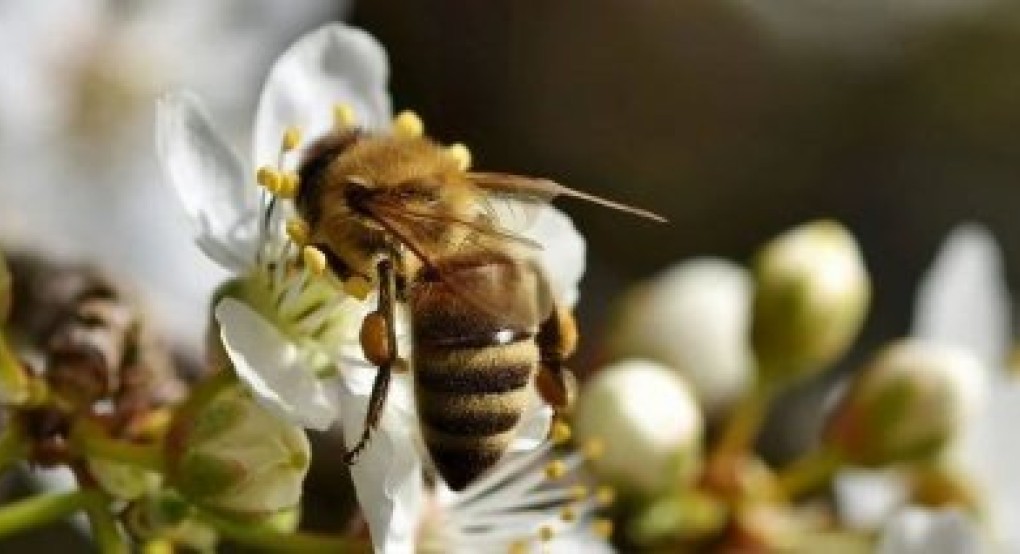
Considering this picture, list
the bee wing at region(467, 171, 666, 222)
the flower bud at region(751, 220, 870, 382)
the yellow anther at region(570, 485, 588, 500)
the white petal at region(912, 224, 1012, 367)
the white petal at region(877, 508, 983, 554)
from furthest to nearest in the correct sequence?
Answer: 1. the white petal at region(912, 224, 1012, 367)
2. the flower bud at region(751, 220, 870, 382)
3. the white petal at region(877, 508, 983, 554)
4. the yellow anther at region(570, 485, 588, 500)
5. the bee wing at region(467, 171, 666, 222)

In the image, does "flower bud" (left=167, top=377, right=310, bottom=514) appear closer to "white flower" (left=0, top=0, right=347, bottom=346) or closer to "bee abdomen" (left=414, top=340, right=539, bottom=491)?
"bee abdomen" (left=414, top=340, right=539, bottom=491)

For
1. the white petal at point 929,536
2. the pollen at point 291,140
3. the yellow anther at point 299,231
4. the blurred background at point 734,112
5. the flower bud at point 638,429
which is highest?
the pollen at point 291,140

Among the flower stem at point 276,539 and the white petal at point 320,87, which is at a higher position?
the white petal at point 320,87

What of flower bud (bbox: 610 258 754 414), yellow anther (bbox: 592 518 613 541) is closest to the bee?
yellow anther (bbox: 592 518 613 541)

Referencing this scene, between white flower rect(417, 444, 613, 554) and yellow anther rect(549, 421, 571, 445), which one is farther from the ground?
yellow anther rect(549, 421, 571, 445)

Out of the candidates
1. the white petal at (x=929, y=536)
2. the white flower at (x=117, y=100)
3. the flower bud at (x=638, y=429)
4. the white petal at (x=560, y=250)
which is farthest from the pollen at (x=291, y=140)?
the white flower at (x=117, y=100)

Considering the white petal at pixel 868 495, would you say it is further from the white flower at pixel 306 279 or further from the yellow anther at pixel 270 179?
the yellow anther at pixel 270 179

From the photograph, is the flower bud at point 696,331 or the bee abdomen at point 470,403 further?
the flower bud at point 696,331

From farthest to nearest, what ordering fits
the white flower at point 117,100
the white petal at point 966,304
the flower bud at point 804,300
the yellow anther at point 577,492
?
the white flower at point 117,100 → the white petal at point 966,304 → the flower bud at point 804,300 → the yellow anther at point 577,492

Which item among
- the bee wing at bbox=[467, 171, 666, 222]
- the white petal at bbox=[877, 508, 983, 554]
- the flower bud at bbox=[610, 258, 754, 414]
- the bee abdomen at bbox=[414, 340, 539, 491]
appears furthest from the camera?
the flower bud at bbox=[610, 258, 754, 414]
